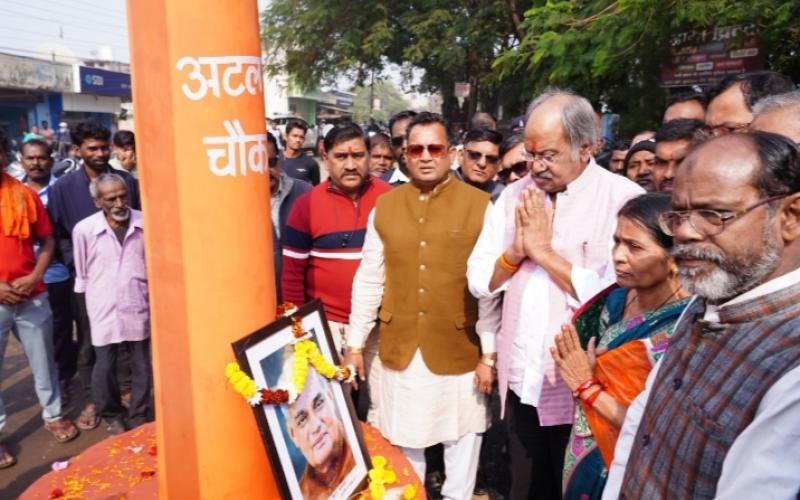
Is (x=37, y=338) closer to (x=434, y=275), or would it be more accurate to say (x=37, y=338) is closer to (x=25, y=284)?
(x=25, y=284)

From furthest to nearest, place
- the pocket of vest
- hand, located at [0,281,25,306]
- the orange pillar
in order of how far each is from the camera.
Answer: hand, located at [0,281,25,306]
the pocket of vest
the orange pillar

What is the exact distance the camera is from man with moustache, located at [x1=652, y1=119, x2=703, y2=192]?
297 centimetres

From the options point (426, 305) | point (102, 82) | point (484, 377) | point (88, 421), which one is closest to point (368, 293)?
point (426, 305)

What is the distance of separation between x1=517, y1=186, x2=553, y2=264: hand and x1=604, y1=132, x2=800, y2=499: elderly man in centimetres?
87

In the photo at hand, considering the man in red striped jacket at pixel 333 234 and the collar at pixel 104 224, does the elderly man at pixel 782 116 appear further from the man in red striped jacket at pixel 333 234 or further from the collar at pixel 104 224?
the collar at pixel 104 224

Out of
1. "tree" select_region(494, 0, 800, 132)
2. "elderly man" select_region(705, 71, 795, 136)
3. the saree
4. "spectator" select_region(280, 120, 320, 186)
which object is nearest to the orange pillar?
the saree

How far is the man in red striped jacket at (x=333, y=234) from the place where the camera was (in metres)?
3.17

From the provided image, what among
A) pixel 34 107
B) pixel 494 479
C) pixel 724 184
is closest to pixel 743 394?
pixel 724 184

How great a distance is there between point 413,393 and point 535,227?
1014 mm

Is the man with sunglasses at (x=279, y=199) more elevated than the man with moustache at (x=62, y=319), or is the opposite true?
the man with sunglasses at (x=279, y=199)

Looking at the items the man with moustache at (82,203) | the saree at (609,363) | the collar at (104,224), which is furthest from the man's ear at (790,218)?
the man with moustache at (82,203)

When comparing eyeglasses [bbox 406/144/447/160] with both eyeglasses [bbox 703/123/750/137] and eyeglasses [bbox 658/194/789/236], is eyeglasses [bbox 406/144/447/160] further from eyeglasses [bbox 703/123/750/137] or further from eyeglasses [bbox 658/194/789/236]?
eyeglasses [bbox 658/194/789/236]

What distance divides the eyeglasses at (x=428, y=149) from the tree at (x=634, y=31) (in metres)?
2.99

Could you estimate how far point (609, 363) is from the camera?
1.80 meters
